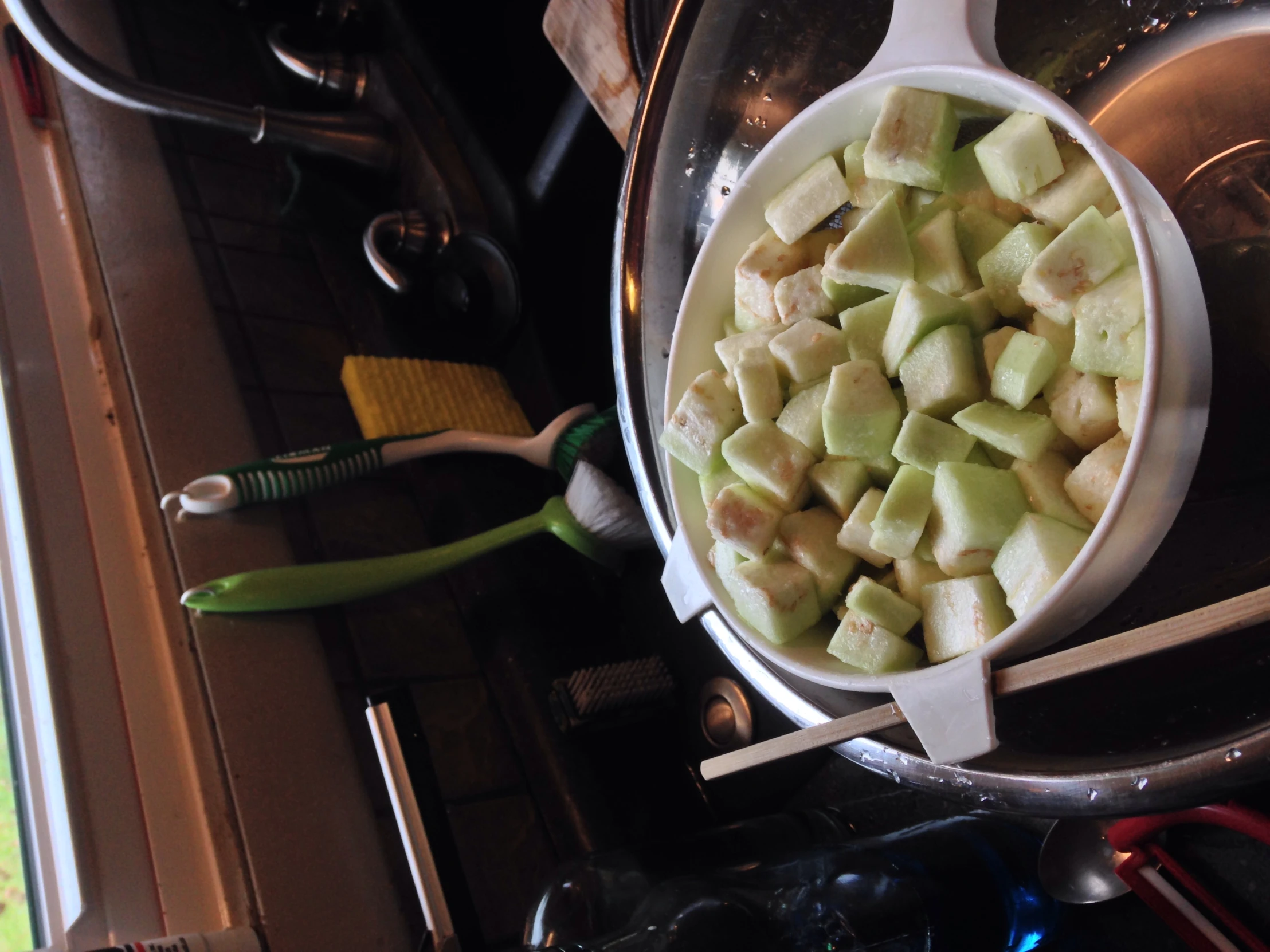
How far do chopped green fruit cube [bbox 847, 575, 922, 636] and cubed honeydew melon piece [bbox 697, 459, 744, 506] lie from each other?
0.47ft

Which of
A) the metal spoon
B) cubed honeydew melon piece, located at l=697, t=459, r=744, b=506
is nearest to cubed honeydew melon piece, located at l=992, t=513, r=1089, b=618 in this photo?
cubed honeydew melon piece, located at l=697, t=459, r=744, b=506

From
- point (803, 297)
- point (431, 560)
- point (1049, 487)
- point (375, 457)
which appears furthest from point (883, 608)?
point (375, 457)

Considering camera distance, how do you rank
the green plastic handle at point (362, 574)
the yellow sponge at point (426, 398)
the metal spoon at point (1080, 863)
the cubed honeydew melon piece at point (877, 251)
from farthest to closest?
the yellow sponge at point (426, 398)
the green plastic handle at point (362, 574)
the metal spoon at point (1080, 863)
the cubed honeydew melon piece at point (877, 251)

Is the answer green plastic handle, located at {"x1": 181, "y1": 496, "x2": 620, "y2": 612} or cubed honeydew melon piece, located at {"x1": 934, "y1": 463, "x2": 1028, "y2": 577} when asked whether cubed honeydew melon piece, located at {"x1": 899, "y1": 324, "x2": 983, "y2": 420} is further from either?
green plastic handle, located at {"x1": 181, "y1": 496, "x2": 620, "y2": 612}

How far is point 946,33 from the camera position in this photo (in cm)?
57

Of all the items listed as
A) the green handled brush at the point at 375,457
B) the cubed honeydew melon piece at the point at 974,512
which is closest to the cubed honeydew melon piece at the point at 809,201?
the cubed honeydew melon piece at the point at 974,512

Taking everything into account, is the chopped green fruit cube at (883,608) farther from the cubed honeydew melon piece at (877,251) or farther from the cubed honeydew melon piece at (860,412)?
the cubed honeydew melon piece at (877,251)

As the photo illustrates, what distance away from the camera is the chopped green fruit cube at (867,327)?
66cm

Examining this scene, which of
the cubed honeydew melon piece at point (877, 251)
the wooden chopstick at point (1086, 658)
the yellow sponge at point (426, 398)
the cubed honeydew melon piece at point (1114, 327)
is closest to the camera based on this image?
the wooden chopstick at point (1086, 658)

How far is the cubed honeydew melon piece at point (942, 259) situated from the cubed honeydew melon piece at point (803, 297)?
0.07m

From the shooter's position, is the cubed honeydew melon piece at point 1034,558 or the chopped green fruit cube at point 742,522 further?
the chopped green fruit cube at point 742,522

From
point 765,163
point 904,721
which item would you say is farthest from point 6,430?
point 904,721

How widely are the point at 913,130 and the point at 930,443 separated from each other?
8.5 inches

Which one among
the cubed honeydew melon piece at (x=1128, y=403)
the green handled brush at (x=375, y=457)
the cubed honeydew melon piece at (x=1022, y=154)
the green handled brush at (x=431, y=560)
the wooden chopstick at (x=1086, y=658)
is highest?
the green handled brush at (x=375, y=457)
